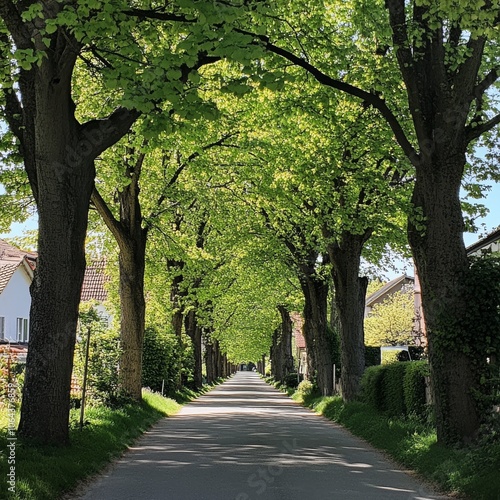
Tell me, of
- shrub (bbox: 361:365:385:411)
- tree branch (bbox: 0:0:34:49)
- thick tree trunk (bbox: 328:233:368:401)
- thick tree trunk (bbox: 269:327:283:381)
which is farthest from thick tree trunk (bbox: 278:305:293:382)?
tree branch (bbox: 0:0:34:49)

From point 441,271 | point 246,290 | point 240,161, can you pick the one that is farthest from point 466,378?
point 246,290

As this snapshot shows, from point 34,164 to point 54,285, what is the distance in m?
2.23

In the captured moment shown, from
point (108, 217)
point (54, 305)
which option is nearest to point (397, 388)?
point (108, 217)

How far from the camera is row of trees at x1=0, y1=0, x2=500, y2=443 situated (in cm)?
1113

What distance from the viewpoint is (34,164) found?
12922 millimetres

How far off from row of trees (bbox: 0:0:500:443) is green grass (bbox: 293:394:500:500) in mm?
753

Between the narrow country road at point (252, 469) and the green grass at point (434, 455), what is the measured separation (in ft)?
1.04

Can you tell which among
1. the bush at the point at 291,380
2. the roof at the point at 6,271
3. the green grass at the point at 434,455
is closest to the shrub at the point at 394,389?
the green grass at the point at 434,455

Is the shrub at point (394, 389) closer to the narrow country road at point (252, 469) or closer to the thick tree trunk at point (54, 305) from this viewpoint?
the narrow country road at point (252, 469)

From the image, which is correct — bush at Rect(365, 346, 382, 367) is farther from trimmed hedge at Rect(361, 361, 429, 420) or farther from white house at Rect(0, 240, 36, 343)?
trimmed hedge at Rect(361, 361, 429, 420)

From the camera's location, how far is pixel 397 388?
18.8 metres

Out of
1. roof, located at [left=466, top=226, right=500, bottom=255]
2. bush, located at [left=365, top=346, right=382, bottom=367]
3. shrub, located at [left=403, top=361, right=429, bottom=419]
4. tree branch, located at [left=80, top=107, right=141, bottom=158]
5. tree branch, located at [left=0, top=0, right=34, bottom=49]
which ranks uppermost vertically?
roof, located at [left=466, top=226, right=500, bottom=255]

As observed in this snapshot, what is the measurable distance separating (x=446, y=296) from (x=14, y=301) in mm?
40279

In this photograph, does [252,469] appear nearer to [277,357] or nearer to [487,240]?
[487,240]
